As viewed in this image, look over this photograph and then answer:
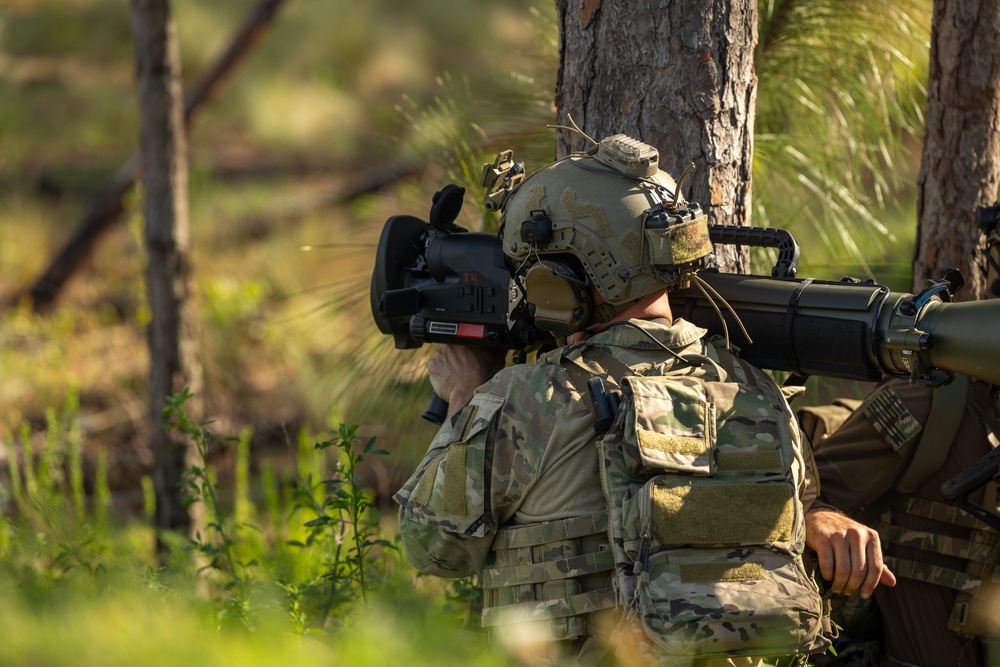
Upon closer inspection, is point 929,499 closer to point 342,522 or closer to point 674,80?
point 674,80

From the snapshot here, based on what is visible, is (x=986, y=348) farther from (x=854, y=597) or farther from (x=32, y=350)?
(x=32, y=350)

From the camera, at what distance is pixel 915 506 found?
2.38m

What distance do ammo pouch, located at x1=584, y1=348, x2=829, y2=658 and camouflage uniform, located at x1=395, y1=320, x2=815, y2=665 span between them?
6 centimetres

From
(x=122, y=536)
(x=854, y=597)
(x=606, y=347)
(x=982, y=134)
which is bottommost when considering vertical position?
(x=122, y=536)

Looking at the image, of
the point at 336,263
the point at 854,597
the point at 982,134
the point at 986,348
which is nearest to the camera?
the point at 986,348

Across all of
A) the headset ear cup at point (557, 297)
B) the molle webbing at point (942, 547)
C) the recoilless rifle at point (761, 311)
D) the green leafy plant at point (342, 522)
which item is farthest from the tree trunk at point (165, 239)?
the molle webbing at point (942, 547)

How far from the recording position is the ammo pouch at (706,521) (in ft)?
5.70

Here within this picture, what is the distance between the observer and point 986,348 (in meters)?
1.74

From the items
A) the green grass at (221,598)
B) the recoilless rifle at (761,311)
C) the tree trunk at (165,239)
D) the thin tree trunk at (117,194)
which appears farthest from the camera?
the thin tree trunk at (117,194)

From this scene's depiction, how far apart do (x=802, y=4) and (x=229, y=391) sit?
4.65 metres

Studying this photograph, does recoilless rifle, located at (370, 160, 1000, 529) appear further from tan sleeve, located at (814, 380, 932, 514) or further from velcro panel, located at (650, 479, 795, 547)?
velcro panel, located at (650, 479, 795, 547)

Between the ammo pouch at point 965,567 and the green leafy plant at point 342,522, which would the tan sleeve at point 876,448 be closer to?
the ammo pouch at point 965,567

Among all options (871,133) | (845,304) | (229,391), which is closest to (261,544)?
(845,304)

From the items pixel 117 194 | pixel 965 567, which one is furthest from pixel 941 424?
pixel 117 194
